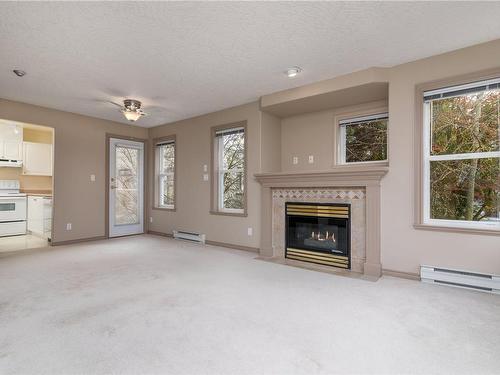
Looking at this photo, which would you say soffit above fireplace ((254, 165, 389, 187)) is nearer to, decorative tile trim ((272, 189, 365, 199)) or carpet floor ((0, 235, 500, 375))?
decorative tile trim ((272, 189, 365, 199))

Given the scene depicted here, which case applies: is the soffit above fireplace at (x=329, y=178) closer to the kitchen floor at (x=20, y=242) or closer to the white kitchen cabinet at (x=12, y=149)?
the kitchen floor at (x=20, y=242)

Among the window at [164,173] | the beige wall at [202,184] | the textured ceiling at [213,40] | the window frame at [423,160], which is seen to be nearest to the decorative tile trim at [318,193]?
the beige wall at [202,184]

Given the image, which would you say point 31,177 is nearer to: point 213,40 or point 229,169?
point 229,169

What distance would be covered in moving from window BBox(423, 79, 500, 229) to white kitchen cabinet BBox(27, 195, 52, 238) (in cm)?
612

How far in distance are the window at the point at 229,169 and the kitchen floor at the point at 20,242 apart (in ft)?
10.8

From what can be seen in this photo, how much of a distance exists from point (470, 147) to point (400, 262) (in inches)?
57.1

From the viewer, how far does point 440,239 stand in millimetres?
2984

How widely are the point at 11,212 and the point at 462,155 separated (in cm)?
792

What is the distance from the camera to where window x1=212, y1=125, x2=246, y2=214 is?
16.2 feet

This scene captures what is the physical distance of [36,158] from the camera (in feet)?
20.5

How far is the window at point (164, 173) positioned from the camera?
6121mm

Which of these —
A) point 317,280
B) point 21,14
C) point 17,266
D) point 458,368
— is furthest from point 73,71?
point 458,368

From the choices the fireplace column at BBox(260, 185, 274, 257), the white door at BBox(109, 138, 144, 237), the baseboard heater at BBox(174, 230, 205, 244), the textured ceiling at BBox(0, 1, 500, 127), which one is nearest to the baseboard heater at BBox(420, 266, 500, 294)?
the fireplace column at BBox(260, 185, 274, 257)

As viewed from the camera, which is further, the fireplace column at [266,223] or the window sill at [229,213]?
the window sill at [229,213]
